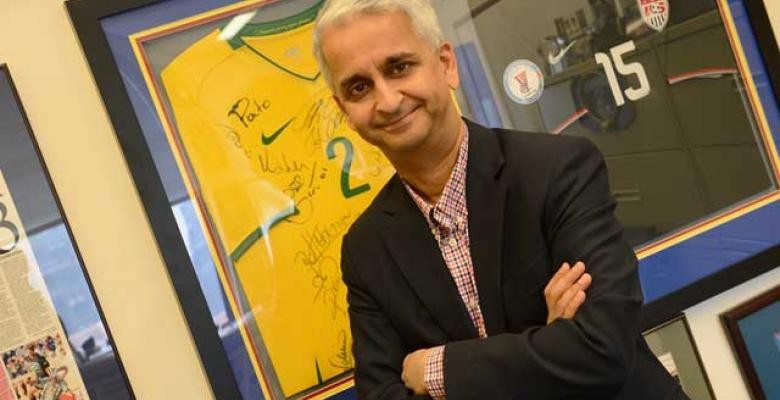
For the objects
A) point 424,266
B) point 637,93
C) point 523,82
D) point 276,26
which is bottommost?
point 424,266

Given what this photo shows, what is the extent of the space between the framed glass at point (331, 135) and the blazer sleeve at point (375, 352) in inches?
10.8

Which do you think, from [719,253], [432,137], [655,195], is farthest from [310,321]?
[719,253]

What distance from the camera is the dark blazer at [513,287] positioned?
36.3 inches

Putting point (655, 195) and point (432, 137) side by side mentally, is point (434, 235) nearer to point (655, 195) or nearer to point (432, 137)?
point (432, 137)

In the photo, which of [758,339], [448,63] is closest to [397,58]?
[448,63]

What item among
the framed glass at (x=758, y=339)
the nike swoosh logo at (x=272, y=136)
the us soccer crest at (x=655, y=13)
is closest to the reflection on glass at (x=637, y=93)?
the us soccer crest at (x=655, y=13)

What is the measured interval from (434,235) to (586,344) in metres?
0.29

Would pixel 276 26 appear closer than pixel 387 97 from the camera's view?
No

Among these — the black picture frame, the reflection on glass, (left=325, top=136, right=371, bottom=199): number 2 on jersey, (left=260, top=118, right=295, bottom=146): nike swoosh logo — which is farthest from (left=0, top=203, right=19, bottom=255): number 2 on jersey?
the reflection on glass

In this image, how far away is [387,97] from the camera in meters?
0.97

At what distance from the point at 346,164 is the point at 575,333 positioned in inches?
25.8

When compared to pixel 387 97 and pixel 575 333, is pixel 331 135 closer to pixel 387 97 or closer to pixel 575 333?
pixel 387 97

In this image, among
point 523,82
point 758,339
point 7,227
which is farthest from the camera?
point 758,339

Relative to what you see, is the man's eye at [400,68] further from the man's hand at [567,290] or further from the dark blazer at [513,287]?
the man's hand at [567,290]
